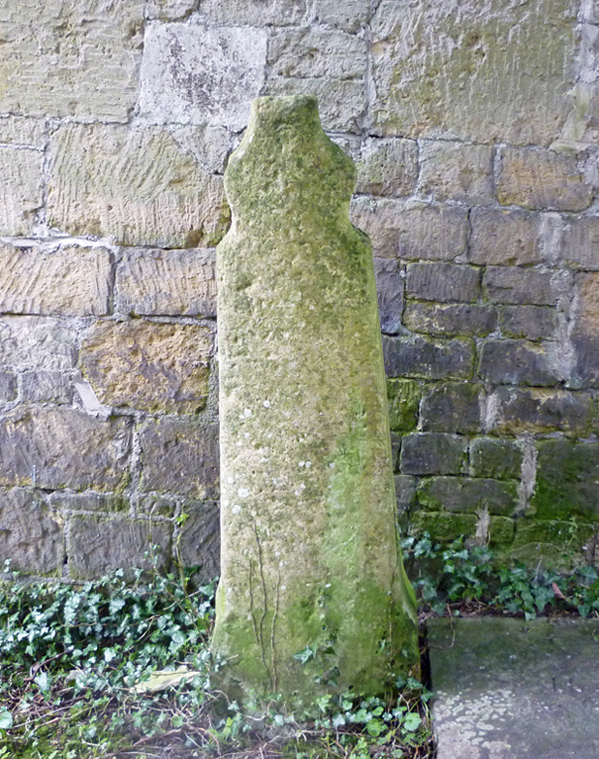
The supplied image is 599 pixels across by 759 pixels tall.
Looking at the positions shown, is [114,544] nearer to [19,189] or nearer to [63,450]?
[63,450]

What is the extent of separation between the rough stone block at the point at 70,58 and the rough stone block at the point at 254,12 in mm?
322

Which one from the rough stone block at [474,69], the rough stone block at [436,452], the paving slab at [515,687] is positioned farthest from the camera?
the rough stone block at [436,452]

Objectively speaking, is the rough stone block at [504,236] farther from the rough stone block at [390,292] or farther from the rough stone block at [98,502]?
the rough stone block at [98,502]

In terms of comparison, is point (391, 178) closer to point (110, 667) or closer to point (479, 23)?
point (479, 23)

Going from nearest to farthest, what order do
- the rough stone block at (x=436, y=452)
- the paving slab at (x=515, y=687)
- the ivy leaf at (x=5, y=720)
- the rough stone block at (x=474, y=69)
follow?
the paving slab at (x=515, y=687) < the ivy leaf at (x=5, y=720) < the rough stone block at (x=474, y=69) < the rough stone block at (x=436, y=452)

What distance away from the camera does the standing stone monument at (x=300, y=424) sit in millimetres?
1771

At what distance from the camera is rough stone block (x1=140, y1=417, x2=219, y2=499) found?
2.72 meters

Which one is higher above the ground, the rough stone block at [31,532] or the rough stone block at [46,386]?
the rough stone block at [46,386]

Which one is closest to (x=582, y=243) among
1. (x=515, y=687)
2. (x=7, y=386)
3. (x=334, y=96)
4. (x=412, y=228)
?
(x=412, y=228)

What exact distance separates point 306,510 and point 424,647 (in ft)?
2.70

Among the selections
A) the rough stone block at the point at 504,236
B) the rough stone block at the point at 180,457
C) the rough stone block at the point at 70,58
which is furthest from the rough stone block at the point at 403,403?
the rough stone block at the point at 70,58

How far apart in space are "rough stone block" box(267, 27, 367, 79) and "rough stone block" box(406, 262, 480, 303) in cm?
91

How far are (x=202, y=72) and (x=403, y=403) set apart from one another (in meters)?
1.72

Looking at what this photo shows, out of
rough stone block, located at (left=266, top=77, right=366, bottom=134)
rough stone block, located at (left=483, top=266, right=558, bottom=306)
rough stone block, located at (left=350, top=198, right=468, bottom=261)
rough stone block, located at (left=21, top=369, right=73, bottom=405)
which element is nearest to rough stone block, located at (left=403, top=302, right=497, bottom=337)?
rough stone block, located at (left=483, top=266, right=558, bottom=306)
